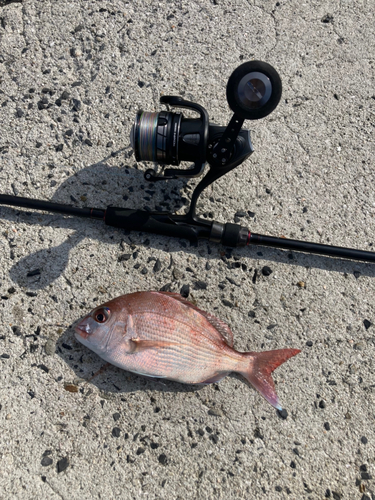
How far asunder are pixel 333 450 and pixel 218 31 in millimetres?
2764

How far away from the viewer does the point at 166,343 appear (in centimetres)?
216

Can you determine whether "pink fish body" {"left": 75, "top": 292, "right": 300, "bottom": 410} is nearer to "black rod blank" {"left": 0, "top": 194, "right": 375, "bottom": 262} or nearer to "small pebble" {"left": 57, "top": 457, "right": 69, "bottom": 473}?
"black rod blank" {"left": 0, "top": 194, "right": 375, "bottom": 262}

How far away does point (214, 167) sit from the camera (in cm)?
215

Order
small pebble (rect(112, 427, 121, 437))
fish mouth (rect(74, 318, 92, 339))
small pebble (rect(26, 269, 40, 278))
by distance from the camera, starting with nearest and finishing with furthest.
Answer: fish mouth (rect(74, 318, 92, 339)) < small pebble (rect(112, 427, 121, 437)) < small pebble (rect(26, 269, 40, 278))

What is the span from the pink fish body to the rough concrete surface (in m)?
0.16

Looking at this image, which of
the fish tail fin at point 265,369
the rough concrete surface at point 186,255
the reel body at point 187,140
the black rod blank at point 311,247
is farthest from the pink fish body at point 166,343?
the reel body at point 187,140

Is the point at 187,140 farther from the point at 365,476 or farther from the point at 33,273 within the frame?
the point at 365,476

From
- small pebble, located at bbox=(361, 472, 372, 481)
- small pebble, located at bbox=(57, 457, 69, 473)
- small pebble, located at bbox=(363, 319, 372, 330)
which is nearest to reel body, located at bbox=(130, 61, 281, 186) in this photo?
small pebble, located at bbox=(363, 319, 372, 330)

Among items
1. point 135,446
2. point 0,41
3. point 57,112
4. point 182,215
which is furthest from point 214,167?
point 0,41

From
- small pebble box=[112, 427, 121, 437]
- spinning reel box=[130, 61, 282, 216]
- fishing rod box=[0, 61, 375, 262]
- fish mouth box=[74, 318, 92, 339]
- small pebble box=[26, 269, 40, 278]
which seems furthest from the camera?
small pebble box=[26, 269, 40, 278]

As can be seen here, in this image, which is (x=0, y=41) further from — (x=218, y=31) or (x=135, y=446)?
(x=135, y=446)

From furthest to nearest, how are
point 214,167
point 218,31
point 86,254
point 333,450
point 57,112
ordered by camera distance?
1. point 218,31
2. point 57,112
3. point 86,254
4. point 333,450
5. point 214,167

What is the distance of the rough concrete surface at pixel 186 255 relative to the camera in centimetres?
227

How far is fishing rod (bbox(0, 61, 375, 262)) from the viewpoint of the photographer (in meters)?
1.81
